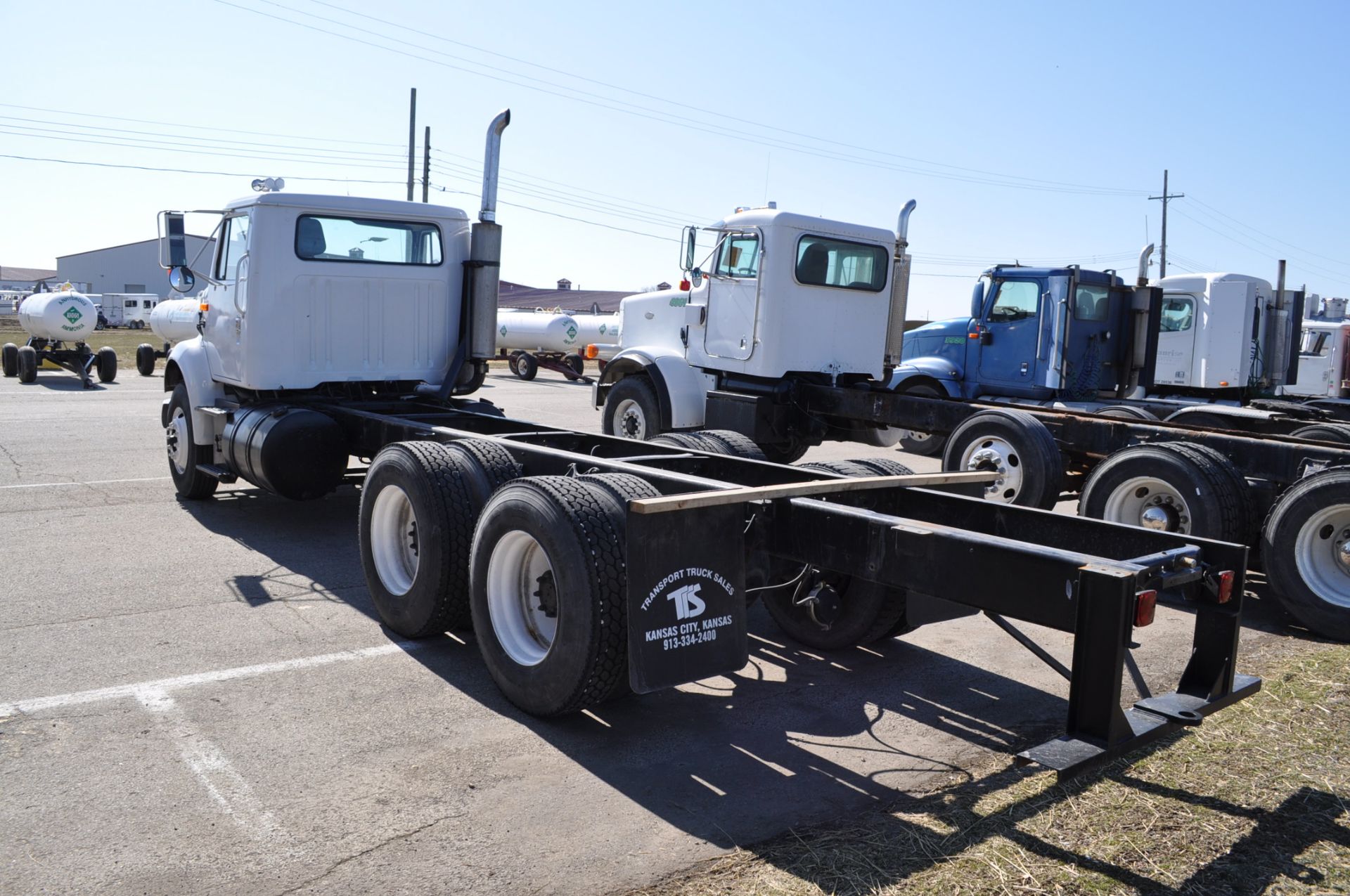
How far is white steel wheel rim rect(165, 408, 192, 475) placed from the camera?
891cm

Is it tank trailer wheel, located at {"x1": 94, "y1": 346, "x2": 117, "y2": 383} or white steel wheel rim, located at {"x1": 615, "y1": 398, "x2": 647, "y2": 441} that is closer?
white steel wheel rim, located at {"x1": 615, "y1": 398, "x2": 647, "y2": 441}

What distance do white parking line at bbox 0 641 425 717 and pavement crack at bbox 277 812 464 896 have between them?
5.92 feet

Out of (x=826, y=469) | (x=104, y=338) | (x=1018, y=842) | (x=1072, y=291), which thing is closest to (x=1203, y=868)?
(x=1018, y=842)

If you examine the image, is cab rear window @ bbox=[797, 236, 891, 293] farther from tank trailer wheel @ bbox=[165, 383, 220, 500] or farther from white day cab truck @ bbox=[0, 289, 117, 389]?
white day cab truck @ bbox=[0, 289, 117, 389]

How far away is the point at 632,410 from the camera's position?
12.1 metres

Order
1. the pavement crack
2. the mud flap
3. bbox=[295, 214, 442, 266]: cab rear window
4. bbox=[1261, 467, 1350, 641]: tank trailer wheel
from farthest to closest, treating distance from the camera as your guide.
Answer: bbox=[295, 214, 442, 266]: cab rear window < bbox=[1261, 467, 1350, 641]: tank trailer wheel < the mud flap < the pavement crack

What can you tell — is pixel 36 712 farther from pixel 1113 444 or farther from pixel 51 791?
pixel 1113 444

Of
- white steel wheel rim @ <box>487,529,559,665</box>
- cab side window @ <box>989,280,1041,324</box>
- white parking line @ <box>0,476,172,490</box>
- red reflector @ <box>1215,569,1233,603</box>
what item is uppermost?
cab side window @ <box>989,280,1041,324</box>

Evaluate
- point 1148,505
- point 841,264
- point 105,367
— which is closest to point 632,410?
point 841,264

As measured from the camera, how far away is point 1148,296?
13.2 metres

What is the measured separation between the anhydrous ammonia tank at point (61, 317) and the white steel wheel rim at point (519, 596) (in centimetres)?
2032

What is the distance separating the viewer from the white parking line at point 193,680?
14.6ft

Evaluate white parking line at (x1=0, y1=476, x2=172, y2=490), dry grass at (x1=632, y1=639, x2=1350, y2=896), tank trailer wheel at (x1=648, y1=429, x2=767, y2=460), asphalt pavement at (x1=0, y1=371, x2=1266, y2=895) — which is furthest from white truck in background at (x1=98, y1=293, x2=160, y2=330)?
dry grass at (x1=632, y1=639, x2=1350, y2=896)

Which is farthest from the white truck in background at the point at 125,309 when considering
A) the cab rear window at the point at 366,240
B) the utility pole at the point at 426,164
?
the cab rear window at the point at 366,240
